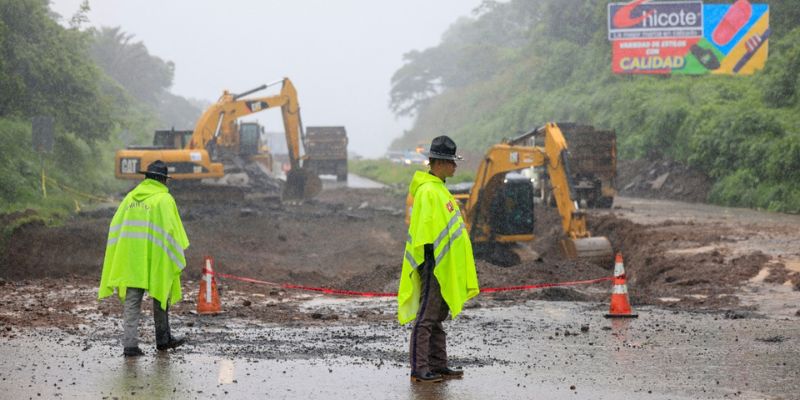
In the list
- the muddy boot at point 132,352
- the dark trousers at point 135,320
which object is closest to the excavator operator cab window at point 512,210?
the dark trousers at point 135,320

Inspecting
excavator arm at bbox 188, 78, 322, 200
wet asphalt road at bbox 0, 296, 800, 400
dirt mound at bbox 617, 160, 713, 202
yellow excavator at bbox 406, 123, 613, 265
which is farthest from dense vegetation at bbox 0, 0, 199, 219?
wet asphalt road at bbox 0, 296, 800, 400

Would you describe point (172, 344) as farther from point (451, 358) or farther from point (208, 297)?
point (208, 297)

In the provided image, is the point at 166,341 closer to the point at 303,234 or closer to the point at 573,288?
the point at 573,288

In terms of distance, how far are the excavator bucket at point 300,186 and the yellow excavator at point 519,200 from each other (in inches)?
676

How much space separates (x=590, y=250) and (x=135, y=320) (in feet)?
34.8

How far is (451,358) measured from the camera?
10141 mm

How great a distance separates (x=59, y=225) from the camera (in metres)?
25.1

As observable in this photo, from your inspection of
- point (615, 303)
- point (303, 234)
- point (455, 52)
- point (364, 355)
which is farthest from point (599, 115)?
point (455, 52)

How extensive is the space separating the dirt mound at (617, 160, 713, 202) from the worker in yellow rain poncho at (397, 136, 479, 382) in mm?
29896

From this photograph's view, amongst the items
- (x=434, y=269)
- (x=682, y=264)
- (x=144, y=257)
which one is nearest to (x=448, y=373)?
(x=434, y=269)

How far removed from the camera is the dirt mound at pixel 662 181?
38.5m

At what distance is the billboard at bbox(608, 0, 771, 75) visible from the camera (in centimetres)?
4891

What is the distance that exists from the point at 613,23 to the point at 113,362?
4450 centimetres

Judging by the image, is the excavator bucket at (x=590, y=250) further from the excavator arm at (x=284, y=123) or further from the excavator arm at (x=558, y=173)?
the excavator arm at (x=284, y=123)
